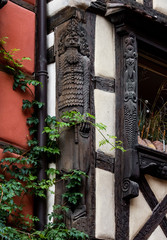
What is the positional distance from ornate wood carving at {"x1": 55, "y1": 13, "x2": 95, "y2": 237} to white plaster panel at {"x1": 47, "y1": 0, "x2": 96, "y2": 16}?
12 cm

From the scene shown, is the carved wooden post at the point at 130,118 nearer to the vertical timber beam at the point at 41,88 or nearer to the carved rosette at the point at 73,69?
the carved rosette at the point at 73,69

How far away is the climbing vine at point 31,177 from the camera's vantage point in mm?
6523

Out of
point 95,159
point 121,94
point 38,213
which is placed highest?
point 121,94

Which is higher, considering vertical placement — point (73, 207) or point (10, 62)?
point (10, 62)

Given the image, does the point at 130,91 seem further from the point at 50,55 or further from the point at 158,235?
the point at 158,235

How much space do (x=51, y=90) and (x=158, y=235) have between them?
1665 mm

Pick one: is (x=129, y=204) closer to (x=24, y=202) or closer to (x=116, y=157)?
(x=116, y=157)

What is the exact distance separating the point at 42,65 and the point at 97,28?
640 mm

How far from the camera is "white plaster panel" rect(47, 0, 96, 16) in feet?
24.1

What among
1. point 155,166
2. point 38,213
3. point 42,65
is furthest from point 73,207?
point 42,65

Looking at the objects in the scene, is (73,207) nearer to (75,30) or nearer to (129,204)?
(129,204)

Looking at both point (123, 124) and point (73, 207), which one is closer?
point (73, 207)

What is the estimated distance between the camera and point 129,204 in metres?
7.04

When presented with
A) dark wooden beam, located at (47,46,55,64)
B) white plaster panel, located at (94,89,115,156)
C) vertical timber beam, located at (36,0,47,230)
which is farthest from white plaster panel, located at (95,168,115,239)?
dark wooden beam, located at (47,46,55,64)
